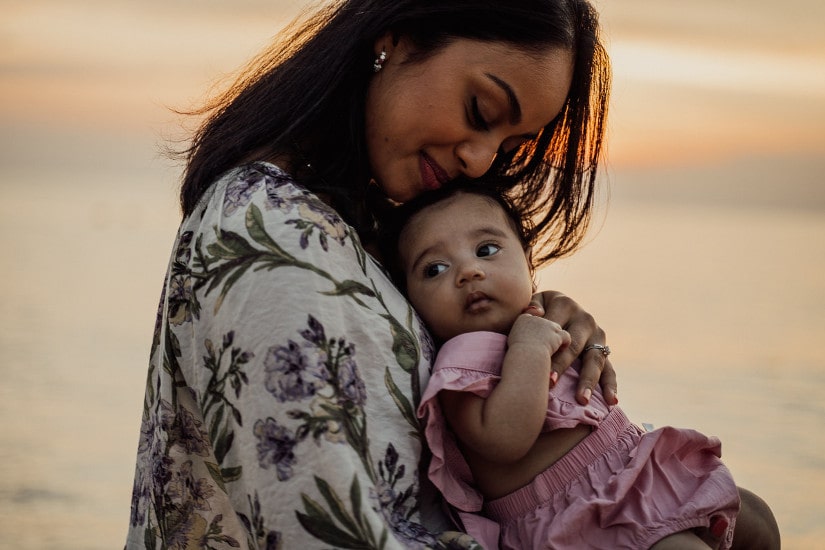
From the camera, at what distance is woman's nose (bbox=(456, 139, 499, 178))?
6.04ft

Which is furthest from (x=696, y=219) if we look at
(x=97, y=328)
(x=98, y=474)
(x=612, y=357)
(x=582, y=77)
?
(x=582, y=77)

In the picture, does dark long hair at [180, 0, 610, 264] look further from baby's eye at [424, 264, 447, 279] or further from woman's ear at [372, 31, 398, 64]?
baby's eye at [424, 264, 447, 279]

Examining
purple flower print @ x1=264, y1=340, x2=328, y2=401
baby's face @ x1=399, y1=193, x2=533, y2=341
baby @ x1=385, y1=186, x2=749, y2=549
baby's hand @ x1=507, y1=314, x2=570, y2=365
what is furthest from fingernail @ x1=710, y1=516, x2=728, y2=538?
purple flower print @ x1=264, y1=340, x2=328, y2=401

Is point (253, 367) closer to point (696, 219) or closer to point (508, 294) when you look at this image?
point (508, 294)

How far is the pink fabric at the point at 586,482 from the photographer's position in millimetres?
1570

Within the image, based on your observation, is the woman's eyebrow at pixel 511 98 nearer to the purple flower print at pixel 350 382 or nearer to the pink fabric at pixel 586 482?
the pink fabric at pixel 586 482

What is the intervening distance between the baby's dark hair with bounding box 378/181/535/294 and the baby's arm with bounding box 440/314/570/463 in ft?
1.21

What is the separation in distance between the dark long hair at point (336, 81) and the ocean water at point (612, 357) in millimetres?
2175

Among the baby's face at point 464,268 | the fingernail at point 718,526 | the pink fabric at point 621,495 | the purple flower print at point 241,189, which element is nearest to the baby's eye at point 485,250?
the baby's face at point 464,268

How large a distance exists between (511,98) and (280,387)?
706mm

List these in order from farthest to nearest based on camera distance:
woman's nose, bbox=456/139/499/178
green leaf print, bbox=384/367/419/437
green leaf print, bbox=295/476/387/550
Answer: woman's nose, bbox=456/139/499/178 < green leaf print, bbox=384/367/419/437 < green leaf print, bbox=295/476/387/550

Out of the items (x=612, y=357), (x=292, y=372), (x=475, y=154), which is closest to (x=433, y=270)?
(x=475, y=154)

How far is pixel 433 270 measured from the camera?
1.84m

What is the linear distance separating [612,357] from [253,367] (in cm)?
439
